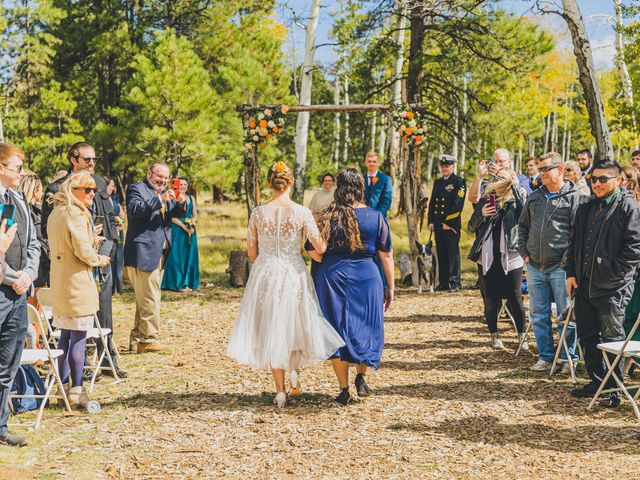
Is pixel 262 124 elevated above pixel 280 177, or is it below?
above

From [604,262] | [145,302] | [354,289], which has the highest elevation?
[604,262]

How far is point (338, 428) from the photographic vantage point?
521 cm

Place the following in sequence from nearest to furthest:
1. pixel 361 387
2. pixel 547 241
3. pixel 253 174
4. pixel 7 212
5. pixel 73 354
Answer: pixel 7 212
pixel 73 354
pixel 361 387
pixel 547 241
pixel 253 174

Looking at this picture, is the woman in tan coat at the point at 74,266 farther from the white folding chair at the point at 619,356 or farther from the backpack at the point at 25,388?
the white folding chair at the point at 619,356

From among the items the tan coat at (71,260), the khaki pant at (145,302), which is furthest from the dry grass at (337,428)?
the tan coat at (71,260)

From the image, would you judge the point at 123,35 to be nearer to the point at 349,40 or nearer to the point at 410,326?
the point at 349,40

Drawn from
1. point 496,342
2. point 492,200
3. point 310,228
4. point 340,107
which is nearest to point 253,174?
point 340,107

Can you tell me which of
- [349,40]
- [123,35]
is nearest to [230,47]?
[123,35]

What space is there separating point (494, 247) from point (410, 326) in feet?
7.73

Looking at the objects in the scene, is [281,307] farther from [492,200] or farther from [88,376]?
[492,200]

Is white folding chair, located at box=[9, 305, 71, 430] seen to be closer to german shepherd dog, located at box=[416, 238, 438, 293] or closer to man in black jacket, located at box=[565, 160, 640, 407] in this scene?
man in black jacket, located at box=[565, 160, 640, 407]

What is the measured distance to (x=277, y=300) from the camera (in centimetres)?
562

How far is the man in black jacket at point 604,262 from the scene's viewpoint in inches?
220

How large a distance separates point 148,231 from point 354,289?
113 inches
